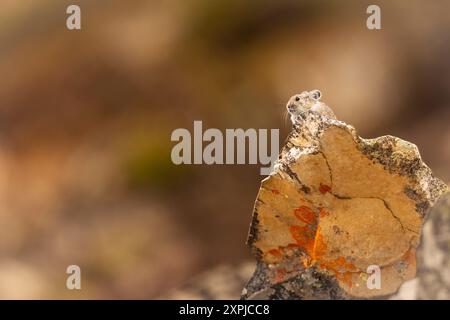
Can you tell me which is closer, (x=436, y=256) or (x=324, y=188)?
(x=436, y=256)

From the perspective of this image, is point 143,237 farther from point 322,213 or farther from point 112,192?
point 322,213

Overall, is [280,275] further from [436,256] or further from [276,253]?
[436,256]

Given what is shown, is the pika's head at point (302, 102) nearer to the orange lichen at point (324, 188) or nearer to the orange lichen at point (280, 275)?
the orange lichen at point (324, 188)

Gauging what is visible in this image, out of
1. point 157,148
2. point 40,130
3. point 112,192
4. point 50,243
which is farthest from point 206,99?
point 50,243

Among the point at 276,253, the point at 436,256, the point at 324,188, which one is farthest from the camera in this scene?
the point at 276,253

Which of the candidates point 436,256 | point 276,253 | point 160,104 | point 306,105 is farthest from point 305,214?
point 160,104

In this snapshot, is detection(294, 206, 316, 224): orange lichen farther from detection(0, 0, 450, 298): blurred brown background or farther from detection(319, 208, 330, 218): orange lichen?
detection(0, 0, 450, 298): blurred brown background

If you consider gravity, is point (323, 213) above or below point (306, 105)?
below
